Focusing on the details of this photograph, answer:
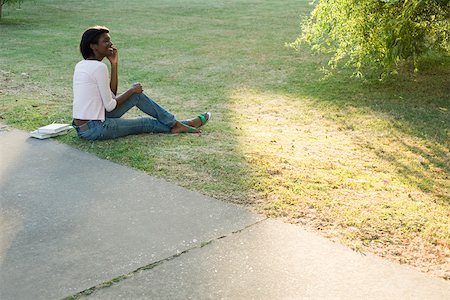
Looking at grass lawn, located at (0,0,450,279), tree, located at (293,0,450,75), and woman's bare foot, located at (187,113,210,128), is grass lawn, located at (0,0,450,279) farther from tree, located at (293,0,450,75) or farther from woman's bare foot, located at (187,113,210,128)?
tree, located at (293,0,450,75)

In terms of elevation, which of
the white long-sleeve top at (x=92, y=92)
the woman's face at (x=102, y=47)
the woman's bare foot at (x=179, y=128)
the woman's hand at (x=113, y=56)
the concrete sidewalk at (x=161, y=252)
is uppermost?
the woman's face at (x=102, y=47)

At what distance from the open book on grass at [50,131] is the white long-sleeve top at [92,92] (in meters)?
0.26

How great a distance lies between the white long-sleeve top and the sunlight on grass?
1.24 meters

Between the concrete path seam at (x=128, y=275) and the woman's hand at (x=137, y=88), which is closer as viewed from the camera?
the concrete path seam at (x=128, y=275)

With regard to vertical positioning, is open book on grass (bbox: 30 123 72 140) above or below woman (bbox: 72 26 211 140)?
below

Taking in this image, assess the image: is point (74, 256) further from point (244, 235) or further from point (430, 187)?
point (430, 187)

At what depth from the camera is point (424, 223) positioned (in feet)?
13.4

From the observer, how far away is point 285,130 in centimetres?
643

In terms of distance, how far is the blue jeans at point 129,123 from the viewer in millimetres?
5758

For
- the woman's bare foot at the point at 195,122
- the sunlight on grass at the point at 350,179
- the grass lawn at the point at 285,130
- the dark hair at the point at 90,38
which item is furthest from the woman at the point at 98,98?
the sunlight on grass at the point at 350,179

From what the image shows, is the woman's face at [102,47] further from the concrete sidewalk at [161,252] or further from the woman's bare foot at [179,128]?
the concrete sidewalk at [161,252]

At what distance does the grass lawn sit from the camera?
4.22 meters

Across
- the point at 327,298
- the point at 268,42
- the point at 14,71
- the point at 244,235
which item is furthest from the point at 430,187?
the point at 268,42

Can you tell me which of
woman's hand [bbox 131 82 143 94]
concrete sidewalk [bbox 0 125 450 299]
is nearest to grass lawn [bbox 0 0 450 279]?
concrete sidewalk [bbox 0 125 450 299]
